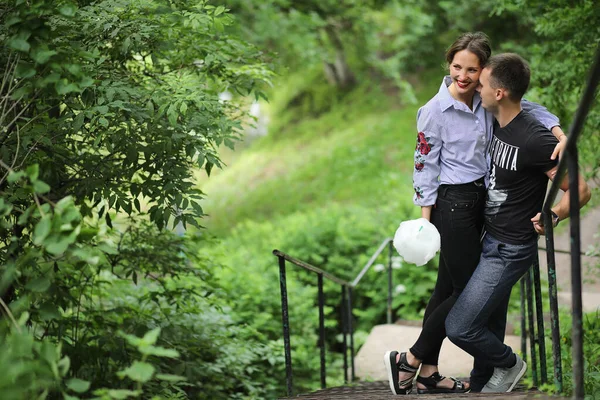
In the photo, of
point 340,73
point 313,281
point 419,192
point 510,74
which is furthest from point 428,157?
point 340,73

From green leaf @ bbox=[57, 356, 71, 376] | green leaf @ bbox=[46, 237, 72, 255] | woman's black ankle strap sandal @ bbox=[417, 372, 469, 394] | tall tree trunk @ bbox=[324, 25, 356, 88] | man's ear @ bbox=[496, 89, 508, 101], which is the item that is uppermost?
tall tree trunk @ bbox=[324, 25, 356, 88]

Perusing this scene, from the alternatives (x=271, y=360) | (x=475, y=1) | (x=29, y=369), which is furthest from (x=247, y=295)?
(x=475, y=1)

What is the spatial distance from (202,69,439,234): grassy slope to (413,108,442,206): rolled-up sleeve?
7626mm

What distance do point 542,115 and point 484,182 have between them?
41 centimetres

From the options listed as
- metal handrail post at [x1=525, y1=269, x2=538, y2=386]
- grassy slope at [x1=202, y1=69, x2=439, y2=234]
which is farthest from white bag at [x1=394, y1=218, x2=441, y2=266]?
grassy slope at [x1=202, y1=69, x2=439, y2=234]

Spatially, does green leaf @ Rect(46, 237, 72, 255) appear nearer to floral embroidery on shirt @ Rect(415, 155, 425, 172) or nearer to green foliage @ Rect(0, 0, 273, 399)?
green foliage @ Rect(0, 0, 273, 399)

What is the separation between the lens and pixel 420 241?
3.41 metres

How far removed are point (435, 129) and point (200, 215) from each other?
4.31 feet

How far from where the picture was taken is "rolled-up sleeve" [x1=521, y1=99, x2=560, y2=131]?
10.9 ft

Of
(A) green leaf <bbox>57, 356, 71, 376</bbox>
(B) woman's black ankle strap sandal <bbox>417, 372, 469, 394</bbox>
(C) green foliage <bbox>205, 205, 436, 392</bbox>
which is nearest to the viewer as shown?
(A) green leaf <bbox>57, 356, 71, 376</bbox>

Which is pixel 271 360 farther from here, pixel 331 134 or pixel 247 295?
pixel 331 134

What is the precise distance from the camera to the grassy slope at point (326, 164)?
1479cm

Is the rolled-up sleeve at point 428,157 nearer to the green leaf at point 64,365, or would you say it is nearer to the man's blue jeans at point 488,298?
the man's blue jeans at point 488,298

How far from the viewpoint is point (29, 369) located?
2.04 m
